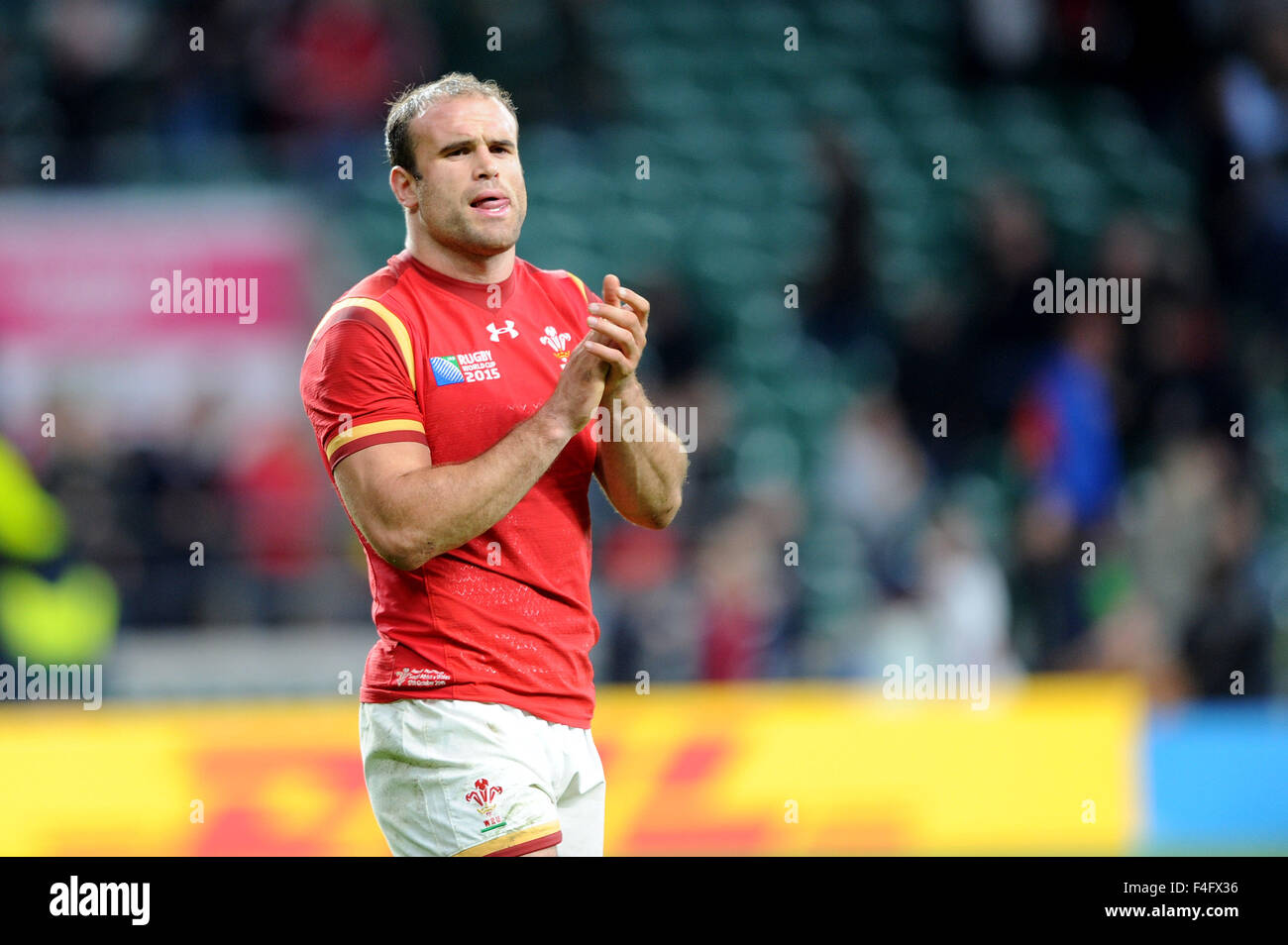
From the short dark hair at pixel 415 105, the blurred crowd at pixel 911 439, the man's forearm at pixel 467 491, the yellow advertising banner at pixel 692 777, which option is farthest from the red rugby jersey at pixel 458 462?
the blurred crowd at pixel 911 439

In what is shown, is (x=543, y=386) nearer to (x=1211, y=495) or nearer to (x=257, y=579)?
(x=257, y=579)

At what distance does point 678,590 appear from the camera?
8648 mm

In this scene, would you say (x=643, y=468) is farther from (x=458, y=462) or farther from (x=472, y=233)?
(x=472, y=233)

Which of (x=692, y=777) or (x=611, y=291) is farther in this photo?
(x=692, y=777)

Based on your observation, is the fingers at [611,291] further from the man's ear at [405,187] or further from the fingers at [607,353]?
the man's ear at [405,187]

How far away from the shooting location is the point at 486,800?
3480 mm

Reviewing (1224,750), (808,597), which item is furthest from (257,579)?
(1224,750)

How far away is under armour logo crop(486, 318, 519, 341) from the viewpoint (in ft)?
12.4

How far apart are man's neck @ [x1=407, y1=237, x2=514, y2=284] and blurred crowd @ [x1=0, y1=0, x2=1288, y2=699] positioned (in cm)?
483

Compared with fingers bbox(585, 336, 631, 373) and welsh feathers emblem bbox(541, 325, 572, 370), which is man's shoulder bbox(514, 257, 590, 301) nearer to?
welsh feathers emblem bbox(541, 325, 572, 370)

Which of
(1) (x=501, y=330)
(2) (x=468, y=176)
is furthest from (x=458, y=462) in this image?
(2) (x=468, y=176)

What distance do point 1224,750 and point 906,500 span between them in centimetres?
222

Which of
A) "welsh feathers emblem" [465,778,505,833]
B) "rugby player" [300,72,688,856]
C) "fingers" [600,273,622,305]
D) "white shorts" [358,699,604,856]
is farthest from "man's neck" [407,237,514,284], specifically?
"welsh feathers emblem" [465,778,505,833]

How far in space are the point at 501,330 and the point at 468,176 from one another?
35 cm
